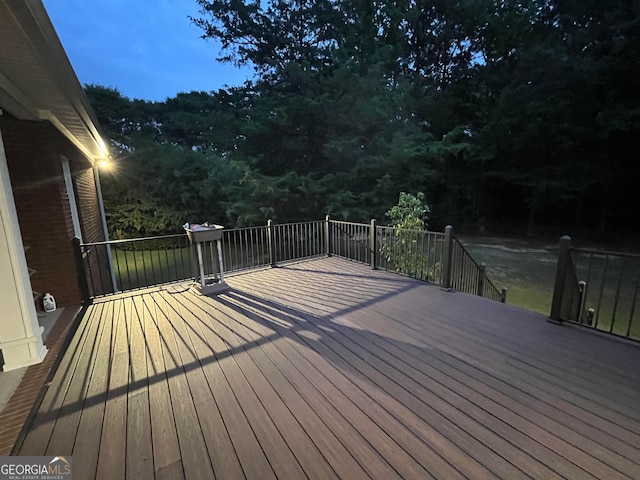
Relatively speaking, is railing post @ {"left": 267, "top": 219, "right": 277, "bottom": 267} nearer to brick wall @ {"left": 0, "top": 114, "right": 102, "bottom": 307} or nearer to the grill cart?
the grill cart

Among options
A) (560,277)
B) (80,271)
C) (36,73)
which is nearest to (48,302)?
(80,271)

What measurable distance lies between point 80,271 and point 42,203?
2.99 ft

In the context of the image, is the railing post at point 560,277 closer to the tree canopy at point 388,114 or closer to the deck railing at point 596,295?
the deck railing at point 596,295

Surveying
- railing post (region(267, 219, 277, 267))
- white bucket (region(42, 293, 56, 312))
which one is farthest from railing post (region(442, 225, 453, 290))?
white bucket (region(42, 293, 56, 312))

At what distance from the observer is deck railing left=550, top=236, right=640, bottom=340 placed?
2.89 metres

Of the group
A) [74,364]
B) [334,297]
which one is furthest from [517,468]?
[74,364]

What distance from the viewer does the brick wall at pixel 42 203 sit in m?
3.24

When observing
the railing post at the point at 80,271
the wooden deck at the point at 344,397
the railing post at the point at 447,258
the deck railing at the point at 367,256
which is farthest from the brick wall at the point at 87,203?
the railing post at the point at 447,258

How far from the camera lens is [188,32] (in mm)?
129000

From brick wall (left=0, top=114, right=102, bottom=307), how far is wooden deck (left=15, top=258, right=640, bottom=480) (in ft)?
2.39

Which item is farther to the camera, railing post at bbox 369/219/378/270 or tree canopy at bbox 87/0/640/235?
tree canopy at bbox 87/0/640/235

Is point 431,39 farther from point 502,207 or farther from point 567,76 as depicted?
point 502,207

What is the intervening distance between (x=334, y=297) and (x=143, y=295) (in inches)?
111

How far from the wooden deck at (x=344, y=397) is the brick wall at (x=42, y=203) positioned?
727 mm
